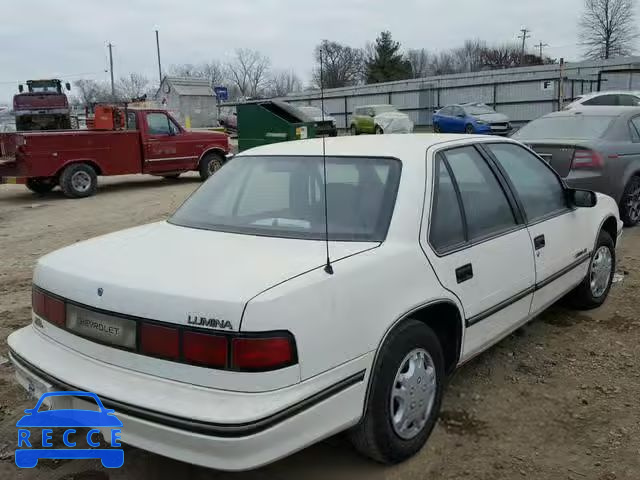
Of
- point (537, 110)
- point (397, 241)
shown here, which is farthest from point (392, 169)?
point (537, 110)

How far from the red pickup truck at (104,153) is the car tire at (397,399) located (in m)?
11.1

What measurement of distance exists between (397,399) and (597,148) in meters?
5.82

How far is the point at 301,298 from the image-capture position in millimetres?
2271

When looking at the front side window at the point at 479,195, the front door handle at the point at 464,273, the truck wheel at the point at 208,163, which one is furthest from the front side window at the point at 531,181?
the truck wheel at the point at 208,163

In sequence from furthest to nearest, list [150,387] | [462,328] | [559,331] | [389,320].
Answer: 1. [559,331]
2. [462,328]
3. [389,320]
4. [150,387]

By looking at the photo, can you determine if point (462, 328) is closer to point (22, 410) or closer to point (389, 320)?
point (389, 320)

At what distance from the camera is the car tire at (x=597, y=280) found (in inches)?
184

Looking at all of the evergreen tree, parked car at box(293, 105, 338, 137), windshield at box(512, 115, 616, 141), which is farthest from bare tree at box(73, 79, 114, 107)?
windshield at box(512, 115, 616, 141)

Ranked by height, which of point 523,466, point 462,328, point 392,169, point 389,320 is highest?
point 392,169

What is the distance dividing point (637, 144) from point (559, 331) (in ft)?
14.9

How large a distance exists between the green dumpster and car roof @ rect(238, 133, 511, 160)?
11.4m

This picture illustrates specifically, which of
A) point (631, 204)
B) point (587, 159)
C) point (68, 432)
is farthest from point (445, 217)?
point (631, 204)

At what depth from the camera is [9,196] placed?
13695mm

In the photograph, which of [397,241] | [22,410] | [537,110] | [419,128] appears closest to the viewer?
[397,241]
